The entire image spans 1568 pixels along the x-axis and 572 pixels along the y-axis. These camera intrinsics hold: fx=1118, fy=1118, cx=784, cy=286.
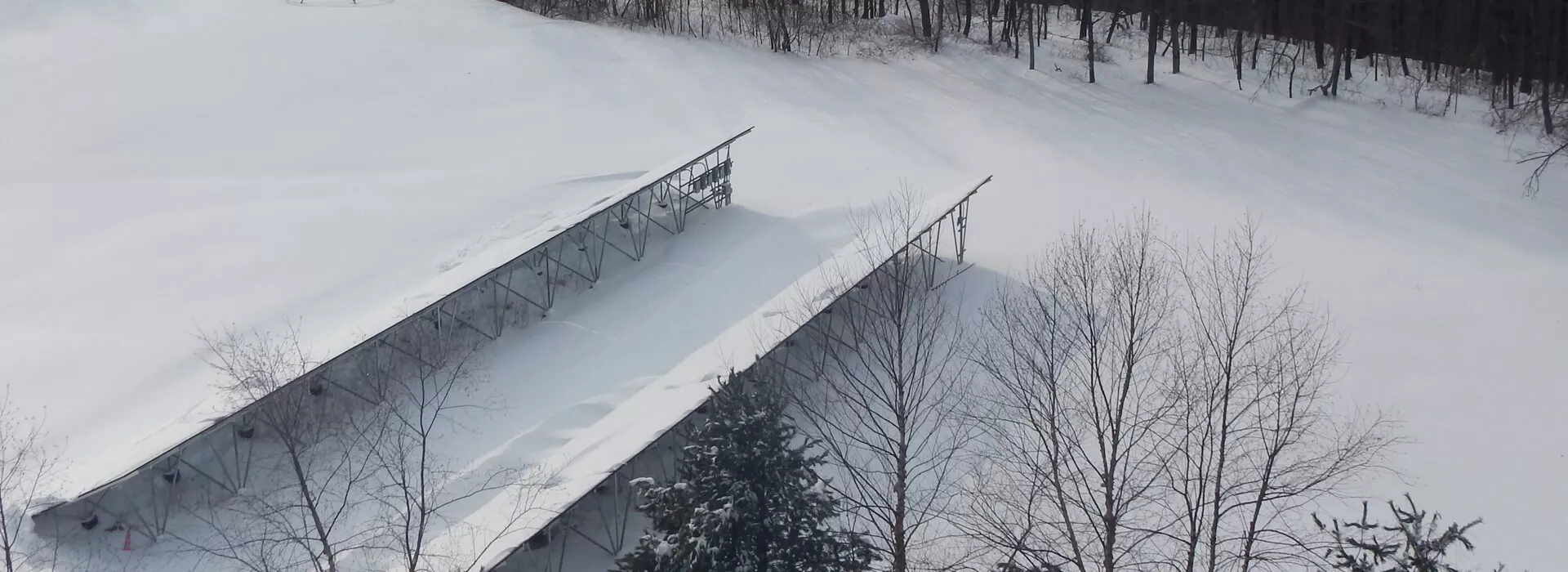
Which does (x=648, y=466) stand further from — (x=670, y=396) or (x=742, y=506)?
(x=742, y=506)

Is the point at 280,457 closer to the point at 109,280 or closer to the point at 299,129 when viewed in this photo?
the point at 109,280

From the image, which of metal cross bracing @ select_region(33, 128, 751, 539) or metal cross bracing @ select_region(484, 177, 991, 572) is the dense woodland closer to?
metal cross bracing @ select_region(33, 128, 751, 539)

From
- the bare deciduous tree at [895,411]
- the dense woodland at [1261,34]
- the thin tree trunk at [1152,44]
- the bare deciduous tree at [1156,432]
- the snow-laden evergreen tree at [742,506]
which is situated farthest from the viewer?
the thin tree trunk at [1152,44]

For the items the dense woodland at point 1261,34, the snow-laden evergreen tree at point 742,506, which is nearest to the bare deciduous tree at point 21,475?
the snow-laden evergreen tree at point 742,506

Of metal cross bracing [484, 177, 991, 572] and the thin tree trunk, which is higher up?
the thin tree trunk

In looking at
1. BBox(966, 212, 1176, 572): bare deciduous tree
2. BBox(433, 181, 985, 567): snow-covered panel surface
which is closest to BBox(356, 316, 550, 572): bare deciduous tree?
BBox(433, 181, 985, 567): snow-covered panel surface

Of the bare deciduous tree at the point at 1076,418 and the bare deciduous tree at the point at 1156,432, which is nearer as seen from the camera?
the bare deciduous tree at the point at 1156,432

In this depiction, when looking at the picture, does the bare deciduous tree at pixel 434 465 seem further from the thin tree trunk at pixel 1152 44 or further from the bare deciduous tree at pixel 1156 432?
the thin tree trunk at pixel 1152 44
